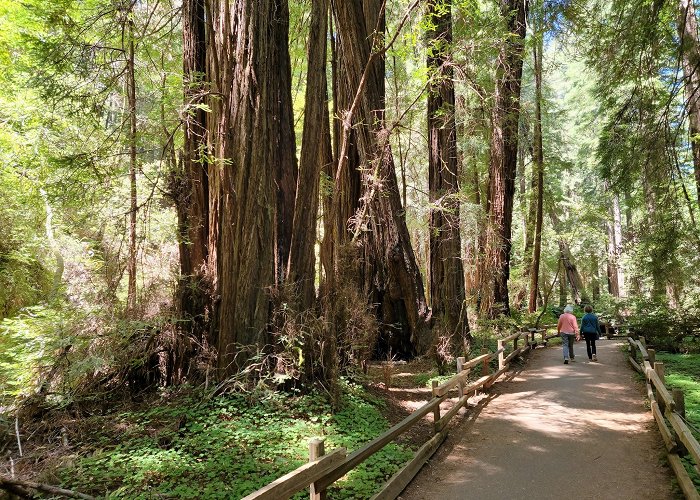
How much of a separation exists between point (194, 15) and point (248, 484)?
7.91m

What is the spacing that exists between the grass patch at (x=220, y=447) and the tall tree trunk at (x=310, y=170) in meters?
1.78

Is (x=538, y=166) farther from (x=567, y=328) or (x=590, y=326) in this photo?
(x=567, y=328)

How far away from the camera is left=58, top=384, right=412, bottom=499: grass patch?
477cm

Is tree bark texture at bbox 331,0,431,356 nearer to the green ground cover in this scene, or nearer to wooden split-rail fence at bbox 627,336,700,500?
the green ground cover

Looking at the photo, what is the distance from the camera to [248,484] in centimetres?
472

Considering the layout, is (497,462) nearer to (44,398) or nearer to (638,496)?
(638,496)

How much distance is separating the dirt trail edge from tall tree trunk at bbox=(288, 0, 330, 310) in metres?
3.34

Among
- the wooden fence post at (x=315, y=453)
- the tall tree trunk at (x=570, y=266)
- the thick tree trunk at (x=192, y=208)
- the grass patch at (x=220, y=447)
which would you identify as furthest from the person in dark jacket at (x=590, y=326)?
the tall tree trunk at (x=570, y=266)

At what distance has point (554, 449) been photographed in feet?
21.0

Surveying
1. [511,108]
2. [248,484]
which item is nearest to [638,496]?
[248,484]

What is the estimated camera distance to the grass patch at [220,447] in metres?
4.77

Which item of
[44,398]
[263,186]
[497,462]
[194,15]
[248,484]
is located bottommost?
[497,462]

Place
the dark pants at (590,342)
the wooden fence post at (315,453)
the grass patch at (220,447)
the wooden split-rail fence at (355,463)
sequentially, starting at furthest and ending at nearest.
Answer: the dark pants at (590,342), the grass patch at (220,447), the wooden fence post at (315,453), the wooden split-rail fence at (355,463)

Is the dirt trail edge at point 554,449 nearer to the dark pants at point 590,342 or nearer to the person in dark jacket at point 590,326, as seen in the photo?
the person in dark jacket at point 590,326
